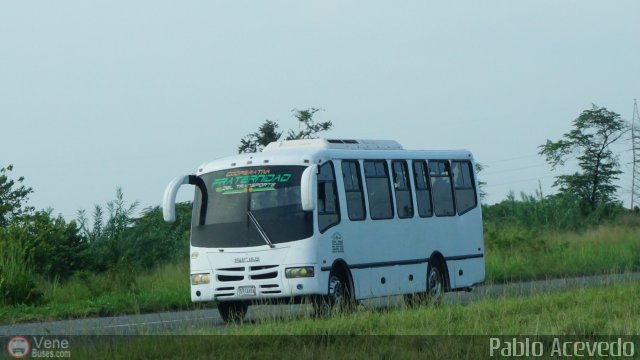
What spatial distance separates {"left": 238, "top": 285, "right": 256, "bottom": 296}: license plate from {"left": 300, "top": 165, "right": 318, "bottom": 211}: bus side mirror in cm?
147

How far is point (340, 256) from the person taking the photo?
21.4 m

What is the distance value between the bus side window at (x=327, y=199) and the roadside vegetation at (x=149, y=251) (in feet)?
17.5

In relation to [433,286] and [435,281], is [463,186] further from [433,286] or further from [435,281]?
[433,286]

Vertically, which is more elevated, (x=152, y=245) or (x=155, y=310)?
(x=152, y=245)

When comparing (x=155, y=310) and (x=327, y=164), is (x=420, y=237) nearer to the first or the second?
(x=327, y=164)

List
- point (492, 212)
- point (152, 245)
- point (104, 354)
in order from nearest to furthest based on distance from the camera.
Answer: point (104, 354) < point (152, 245) < point (492, 212)

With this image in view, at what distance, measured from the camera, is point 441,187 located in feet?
83.1

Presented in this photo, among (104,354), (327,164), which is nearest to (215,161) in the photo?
(327,164)

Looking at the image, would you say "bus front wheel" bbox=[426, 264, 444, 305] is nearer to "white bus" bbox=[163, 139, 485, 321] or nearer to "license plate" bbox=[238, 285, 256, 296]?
"white bus" bbox=[163, 139, 485, 321]

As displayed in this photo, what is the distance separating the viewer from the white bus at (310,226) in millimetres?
20641

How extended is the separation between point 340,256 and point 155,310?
5328mm

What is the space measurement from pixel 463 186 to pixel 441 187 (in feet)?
3.37

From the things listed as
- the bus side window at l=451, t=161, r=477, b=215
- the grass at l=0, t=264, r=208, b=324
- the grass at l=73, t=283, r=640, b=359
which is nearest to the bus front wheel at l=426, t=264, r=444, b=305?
the bus side window at l=451, t=161, r=477, b=215

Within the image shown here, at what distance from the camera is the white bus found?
813 inches
